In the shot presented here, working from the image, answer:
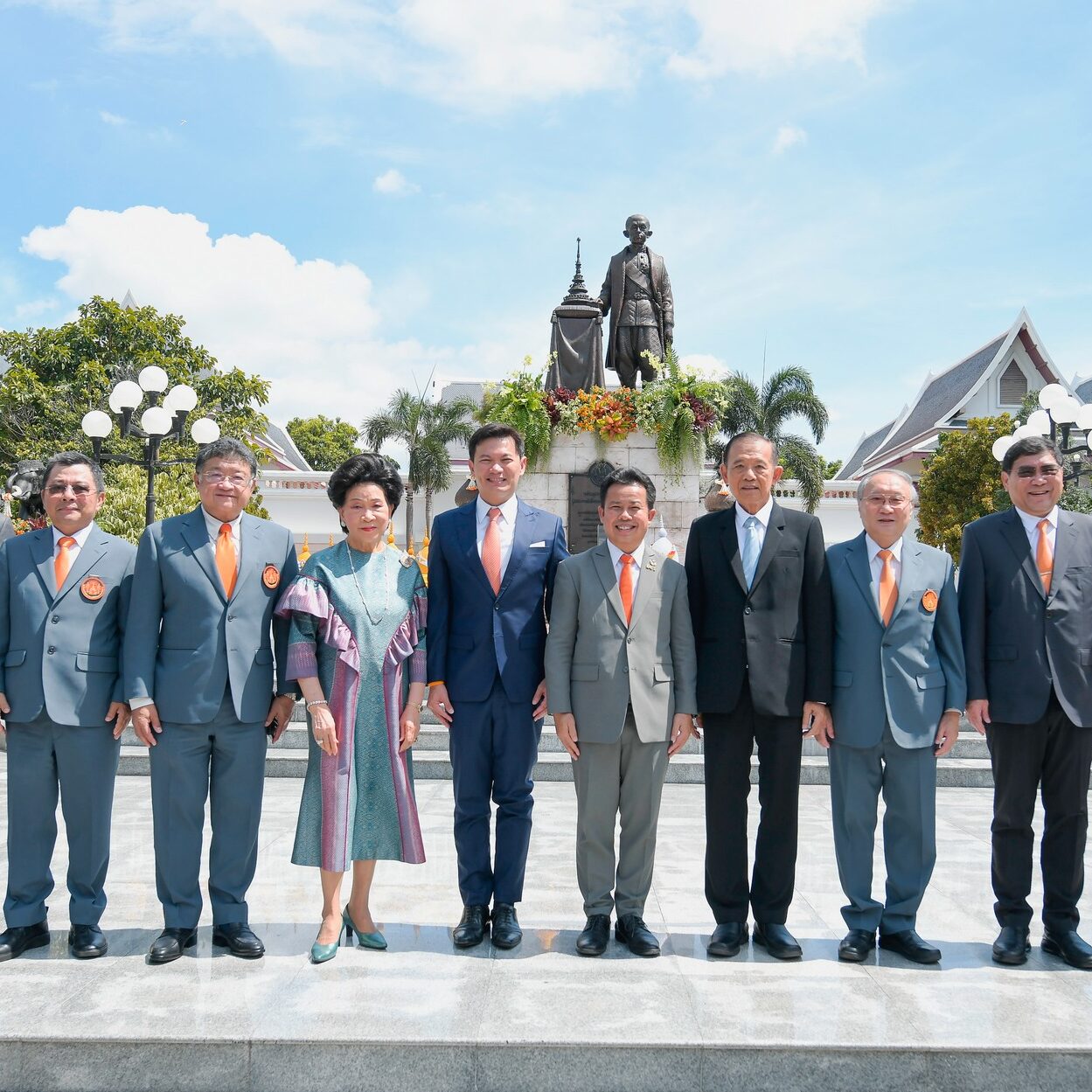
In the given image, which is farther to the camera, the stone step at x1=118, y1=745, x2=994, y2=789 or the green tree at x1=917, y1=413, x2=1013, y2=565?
the green tree at x1=917, y1=413, x2=1013, y2=565

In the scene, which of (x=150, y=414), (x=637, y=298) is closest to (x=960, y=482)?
(x=637, y=298)

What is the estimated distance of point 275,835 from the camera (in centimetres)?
553

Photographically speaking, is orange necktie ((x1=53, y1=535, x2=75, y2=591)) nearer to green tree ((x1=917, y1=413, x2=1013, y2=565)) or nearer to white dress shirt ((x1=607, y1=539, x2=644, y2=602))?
white dress shirt ((x1=607, y1=539, x2=644, y2=602))

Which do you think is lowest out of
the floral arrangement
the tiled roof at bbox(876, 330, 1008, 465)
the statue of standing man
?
the floral arrangement

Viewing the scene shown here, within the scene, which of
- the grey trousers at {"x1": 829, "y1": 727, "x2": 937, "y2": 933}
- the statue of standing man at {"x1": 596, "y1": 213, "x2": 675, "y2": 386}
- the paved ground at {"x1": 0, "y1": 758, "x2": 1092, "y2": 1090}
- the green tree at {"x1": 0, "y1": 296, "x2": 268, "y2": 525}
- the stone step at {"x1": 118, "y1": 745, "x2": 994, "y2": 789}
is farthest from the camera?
the green tree at {"x1": 0, "y1": 296, "x2": 268, "y2": 525}

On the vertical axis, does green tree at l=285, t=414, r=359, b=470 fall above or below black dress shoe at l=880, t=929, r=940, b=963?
above

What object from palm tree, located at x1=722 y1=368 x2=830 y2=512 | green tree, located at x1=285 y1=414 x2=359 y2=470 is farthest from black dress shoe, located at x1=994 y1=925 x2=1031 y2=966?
green tree, located at x1=285 y1=414 x2=359 y2=470

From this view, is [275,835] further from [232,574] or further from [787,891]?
[787,891]

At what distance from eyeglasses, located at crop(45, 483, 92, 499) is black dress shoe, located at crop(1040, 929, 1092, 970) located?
13.4 ft

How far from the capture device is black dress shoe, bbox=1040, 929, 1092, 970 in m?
3.46

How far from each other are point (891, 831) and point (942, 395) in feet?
111

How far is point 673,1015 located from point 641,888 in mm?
718

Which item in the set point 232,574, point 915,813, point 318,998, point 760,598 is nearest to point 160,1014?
point 318,998

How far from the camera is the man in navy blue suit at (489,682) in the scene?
3.70 metres
